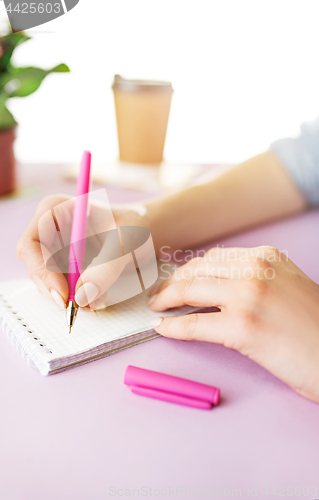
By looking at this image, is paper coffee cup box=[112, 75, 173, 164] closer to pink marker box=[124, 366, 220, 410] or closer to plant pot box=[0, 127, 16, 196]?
plant pot box=[0, 127, 16, 196]

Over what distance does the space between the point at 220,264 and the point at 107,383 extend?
167 millimetres

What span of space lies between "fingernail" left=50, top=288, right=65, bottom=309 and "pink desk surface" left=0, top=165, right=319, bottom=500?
0.06 m

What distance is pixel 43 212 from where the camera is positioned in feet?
1.82

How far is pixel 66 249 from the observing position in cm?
49

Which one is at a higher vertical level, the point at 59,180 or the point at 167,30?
the point at 167,30

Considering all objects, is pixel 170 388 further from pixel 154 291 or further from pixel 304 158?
pixel 304 158

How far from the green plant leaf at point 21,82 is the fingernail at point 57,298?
19.7 inches

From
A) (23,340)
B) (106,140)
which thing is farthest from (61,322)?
(106,140)

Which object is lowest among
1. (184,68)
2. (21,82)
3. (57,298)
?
(184,68)

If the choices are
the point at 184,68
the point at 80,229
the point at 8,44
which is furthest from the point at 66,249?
the point at 184,68

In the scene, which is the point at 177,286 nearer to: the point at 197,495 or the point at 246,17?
the point at 197,495

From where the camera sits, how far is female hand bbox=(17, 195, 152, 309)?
1.46ft

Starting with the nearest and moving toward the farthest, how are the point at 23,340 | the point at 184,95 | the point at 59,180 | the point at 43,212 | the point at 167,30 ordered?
the point at 23,340 → the point at 43,212 → the point at 59,180 → the point at 167,30 → the point at 184,95

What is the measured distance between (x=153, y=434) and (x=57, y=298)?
0.62 feet
